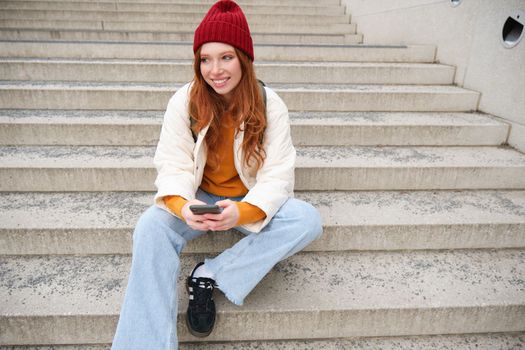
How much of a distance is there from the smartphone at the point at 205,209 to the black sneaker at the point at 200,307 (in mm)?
402

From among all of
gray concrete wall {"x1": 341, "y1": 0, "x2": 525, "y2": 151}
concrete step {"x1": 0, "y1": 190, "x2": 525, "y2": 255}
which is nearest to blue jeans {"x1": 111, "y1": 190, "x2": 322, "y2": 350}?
concrete step {"x1": 0, "y1": 190, "x2": 525, "y2": 255}

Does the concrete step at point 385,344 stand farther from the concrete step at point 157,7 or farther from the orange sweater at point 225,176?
the concrete step at point 157,7

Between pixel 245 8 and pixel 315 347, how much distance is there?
4.76 m

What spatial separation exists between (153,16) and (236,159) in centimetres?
389

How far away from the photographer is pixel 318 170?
2.23 m

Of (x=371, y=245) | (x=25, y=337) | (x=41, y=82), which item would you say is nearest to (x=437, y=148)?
(x=371, y=245)

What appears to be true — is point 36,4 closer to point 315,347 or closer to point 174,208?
point 174,208

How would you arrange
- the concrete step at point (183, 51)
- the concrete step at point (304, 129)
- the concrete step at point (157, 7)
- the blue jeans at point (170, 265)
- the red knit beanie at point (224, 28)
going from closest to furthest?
the blue jeans at point (170, 265) < the red knit beanie at point (224, 28) < the concrete step at point (304, 129) < the concrete step at point (183, 51) < the concrete step at point (157, 7)

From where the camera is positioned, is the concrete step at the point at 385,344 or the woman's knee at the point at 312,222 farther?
the concrete step at the point at 385,344

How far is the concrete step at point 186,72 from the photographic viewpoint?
3.00 meters

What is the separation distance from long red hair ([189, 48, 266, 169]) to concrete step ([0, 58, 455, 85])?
1.68m

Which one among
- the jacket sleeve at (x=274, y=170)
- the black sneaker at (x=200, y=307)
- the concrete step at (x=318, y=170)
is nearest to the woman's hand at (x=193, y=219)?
the jacket sleeve at (x=274, y=170)

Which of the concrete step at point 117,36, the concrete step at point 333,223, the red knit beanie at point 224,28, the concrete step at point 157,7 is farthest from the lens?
the concrete step at point 157,7

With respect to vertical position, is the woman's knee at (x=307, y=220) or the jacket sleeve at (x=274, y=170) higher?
the jacket sleeve at (x=274, y=170)
